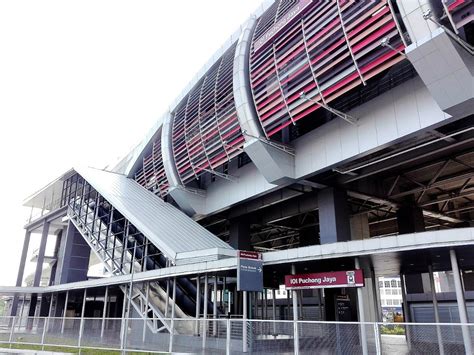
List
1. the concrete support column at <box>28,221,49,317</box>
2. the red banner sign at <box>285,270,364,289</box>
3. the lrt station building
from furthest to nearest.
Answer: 1. the concrete support column at <box>28,221,49,317</box>
2. the red banner sign at <box>285,270,364,289</box>
3. the lrt station building

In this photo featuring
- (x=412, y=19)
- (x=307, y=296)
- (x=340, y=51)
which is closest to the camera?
(x=412, y=19)

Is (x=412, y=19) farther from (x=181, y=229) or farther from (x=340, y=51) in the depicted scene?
(x=181, y=229)

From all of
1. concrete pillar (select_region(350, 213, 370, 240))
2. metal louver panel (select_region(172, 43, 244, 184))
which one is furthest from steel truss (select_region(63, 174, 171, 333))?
concrete pillar (select_region(350, 213, 370, 240))

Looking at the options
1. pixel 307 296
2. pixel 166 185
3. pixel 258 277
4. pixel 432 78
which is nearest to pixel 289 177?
pixel 258 277

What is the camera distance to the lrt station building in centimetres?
1432

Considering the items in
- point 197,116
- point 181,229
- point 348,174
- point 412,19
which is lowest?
point 181,229

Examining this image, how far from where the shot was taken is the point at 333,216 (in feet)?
70.8

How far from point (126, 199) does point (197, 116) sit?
9516 mm

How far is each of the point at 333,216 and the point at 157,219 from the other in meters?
12.8

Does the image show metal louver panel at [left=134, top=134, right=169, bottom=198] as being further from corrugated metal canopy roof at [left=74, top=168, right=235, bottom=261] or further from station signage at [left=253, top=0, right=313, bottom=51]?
station signage at [left=253, top=0, right=313, bottom=51]

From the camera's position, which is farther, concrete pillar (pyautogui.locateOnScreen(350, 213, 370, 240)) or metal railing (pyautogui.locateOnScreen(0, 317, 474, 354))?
concrete pillar (pyautogui.locateOnScreen(350, 213, 370, 240))

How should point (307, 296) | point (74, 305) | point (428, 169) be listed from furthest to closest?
point (307, 296), point (74, 305), point (428, 169)

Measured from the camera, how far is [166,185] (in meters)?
32.5

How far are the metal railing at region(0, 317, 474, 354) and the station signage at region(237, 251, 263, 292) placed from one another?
1.60m
